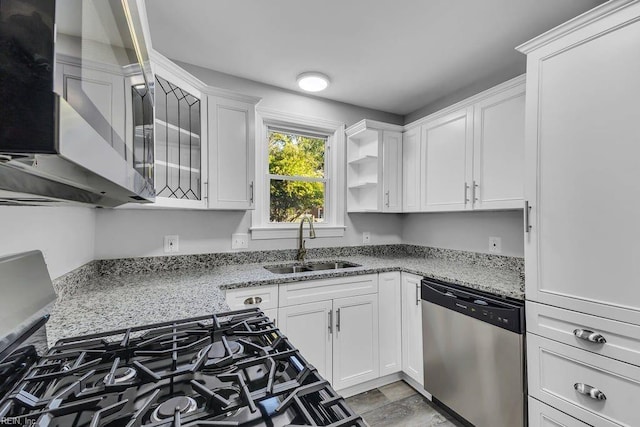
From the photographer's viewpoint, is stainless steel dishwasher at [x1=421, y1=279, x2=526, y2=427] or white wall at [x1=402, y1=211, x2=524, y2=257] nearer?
stainless steel dishwasher at [x1=421, y1=279, x2=526, y2=427]

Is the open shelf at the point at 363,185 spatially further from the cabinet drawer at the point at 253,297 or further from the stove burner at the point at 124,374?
the stove burner at the point at 124,374

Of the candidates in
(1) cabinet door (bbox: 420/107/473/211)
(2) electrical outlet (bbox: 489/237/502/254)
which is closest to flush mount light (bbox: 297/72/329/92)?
(1) cabinet door (bbox: 420/107/473/211)

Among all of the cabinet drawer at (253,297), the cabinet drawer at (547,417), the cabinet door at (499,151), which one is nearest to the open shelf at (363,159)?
the cabinet door at (499,151)

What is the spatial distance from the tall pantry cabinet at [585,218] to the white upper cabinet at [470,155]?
41 cm

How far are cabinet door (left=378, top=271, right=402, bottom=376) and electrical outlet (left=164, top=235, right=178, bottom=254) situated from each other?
156 centimetres

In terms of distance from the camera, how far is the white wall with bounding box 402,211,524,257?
7.09 feet

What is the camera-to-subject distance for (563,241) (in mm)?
1371

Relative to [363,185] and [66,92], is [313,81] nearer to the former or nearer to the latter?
[363,185]

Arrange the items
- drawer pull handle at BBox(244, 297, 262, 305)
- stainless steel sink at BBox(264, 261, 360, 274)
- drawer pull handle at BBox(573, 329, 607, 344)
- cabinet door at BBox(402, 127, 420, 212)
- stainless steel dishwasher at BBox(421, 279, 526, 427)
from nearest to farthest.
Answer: drawer pull handle at BBox(573, 329, 607, 344) < stainless steel dishwasher at BBox(421, 279, 526, 427) < drawer pull handle at BBox(244, 297, 262, 305) < stainless steel sink at BBox(264, 261, 360, 274) < cabinet door at BBox(402, 127, 420, 212)

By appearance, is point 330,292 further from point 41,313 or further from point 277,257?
point 41,313

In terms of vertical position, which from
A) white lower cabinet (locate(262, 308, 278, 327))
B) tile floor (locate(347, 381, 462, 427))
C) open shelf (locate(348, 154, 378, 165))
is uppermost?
open shelf (locate(348, 154, 378, 165))

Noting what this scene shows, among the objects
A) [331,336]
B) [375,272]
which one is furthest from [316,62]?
[331,336]

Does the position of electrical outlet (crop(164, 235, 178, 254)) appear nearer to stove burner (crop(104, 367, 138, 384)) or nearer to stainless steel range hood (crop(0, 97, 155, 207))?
stove burner (crop(104, 367, 138, 384))

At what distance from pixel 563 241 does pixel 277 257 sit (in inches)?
76.1
